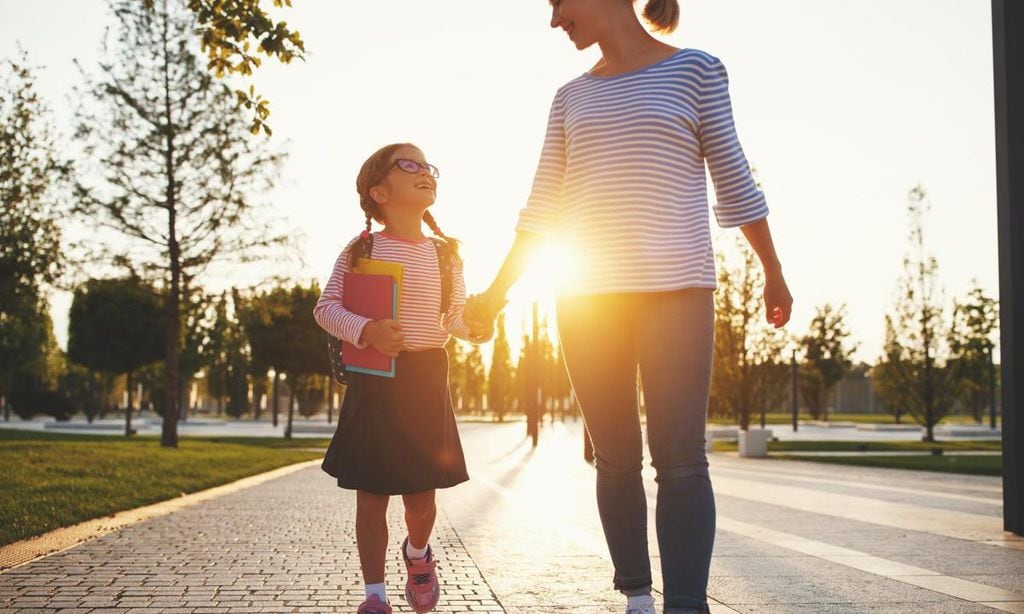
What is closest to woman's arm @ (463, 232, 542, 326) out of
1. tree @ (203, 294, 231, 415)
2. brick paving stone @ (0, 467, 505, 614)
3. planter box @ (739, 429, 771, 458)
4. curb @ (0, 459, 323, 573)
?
brick paving stone @ (0, 467, 505, 614)

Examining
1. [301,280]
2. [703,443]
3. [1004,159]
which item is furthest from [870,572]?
[301,280]

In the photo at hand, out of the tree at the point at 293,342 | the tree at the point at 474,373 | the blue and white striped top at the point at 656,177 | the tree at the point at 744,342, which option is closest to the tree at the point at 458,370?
the tree at the point at 474,373

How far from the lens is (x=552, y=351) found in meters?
80.4

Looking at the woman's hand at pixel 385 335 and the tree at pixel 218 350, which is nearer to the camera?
the woman's hand at pixel 385 335

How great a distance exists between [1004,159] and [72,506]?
7612 millimetres

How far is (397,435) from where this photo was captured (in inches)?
143

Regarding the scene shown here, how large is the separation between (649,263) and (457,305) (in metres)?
1.14

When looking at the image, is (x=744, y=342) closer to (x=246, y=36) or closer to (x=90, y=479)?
(x=90, y=479)

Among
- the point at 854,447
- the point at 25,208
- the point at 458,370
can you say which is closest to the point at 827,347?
the point at 458,370

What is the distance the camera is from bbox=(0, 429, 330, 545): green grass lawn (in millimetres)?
7484

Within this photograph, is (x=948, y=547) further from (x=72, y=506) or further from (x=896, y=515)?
(x=72, y=506)

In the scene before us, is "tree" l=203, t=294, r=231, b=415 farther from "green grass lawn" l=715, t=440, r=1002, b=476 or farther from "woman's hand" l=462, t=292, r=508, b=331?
"woman's hand" l=462, t=292, r=508, b=331

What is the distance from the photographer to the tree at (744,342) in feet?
101

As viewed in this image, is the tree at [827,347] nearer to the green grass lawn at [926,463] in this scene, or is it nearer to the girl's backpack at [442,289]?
the green grass lawn at [926,463]
